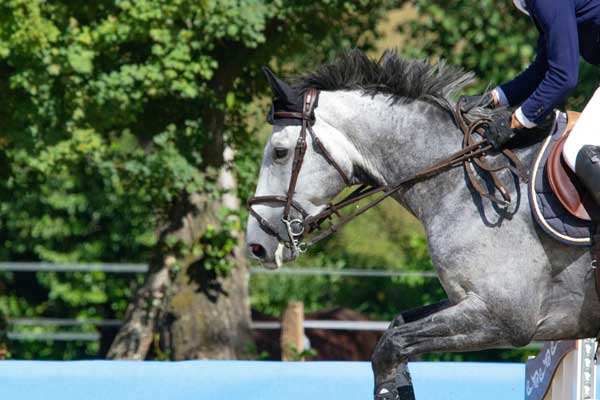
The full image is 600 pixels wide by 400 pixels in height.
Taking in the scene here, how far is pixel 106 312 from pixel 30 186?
121 inches

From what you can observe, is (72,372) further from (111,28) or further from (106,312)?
(106,312)

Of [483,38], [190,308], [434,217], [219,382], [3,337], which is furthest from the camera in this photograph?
[3,337]

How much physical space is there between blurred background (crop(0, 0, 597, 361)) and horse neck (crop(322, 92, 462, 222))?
11.4 feet

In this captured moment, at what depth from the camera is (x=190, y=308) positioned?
9.05 metres

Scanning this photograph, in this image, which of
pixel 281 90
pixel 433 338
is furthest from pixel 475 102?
pixel 433 338

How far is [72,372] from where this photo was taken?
5629mm

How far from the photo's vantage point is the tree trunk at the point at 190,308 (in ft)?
29.6

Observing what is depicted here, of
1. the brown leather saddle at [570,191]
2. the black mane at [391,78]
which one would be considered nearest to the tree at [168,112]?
the black mane at [391,78]

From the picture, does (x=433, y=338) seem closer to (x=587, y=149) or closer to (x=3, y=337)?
(x=587, y=149)

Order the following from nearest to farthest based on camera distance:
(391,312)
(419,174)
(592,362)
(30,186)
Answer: (419,174) → (592,362) → (30,186) → (391,312)

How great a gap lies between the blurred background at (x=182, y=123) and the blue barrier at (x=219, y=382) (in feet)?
8.84

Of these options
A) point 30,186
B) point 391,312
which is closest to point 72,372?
point 30,186

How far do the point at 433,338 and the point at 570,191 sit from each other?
0.80 meters

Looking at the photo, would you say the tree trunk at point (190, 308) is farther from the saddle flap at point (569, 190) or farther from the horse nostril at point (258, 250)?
the saddle flap at point (569, 190)
